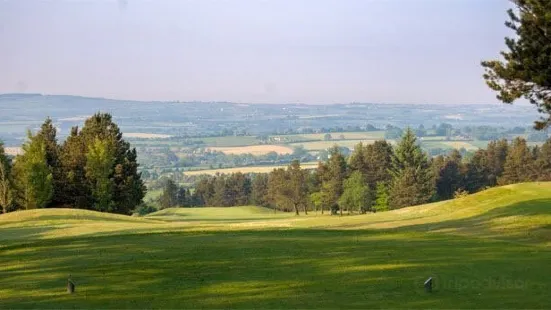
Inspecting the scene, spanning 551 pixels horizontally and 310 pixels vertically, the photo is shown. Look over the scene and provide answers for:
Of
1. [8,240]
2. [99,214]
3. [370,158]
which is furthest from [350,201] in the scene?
[8,240]

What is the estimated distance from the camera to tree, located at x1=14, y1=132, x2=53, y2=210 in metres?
63.1

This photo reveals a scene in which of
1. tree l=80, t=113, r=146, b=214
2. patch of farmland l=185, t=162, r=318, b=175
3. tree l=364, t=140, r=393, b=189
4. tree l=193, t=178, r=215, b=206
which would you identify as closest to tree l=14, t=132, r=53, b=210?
tree l=80, t=113, r=146, b=214

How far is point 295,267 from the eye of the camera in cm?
2169

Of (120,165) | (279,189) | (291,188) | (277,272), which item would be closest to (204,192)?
(279,189)

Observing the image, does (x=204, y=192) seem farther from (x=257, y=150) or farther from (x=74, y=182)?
(x=74, y=182)

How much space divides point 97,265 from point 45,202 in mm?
44987

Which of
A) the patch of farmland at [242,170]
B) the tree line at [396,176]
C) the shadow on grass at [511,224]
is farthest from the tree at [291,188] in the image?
the shadow on grass at [511,224]

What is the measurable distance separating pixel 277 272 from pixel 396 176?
277 ft

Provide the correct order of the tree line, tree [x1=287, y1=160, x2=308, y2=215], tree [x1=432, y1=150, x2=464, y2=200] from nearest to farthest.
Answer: the tree line < tree [x1=287, y1=160, x2=308, y2=215] < tree [x1=432, y1=150, x2=464, y2=200]

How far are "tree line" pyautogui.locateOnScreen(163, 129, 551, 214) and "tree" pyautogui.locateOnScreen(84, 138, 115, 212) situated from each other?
127ft

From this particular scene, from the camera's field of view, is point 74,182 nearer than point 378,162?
Yes

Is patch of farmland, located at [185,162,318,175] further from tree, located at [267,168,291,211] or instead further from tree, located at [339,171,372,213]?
tree, located at [339,171,372,213]

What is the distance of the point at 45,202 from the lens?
6488cm

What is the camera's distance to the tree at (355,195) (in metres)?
95.2
